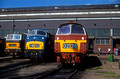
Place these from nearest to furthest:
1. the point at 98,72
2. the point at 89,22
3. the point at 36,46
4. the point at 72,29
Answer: the point at 98,72 → the point at 72,29 → the point at 36,46 → the point at 89,22

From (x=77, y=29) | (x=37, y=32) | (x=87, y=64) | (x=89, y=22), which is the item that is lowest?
(x=87, y=64)

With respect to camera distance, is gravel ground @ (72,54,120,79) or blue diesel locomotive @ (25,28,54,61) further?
blue diesel locomotive @ (25,28,54,61)

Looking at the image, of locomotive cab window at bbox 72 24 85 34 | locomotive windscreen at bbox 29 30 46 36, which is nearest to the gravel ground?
Result: locomotive cab window at bbox 72 24 85 34

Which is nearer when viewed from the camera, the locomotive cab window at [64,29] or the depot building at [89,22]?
the locomotive cab window at [64,29]

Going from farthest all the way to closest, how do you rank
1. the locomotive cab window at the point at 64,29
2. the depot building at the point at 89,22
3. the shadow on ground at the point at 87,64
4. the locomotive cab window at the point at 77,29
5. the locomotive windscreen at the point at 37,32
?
the depot building at the point at 89,22 < the locomotive windscreen at the point at 37,32 < the shadow on ground at the point at 87,64 < the locomotive cab window at the point at 64,29 < the locomotive cab window at the point at 77,29

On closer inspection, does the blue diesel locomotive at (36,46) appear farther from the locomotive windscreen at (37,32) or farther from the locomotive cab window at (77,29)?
the locomotive cab window at (77,29)

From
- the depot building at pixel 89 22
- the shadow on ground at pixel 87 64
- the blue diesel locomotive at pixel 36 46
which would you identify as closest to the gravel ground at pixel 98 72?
the shadow on ground at pixel 87 64

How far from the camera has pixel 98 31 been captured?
32438mm

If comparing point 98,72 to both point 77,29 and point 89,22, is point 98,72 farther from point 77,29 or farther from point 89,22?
point 89,22

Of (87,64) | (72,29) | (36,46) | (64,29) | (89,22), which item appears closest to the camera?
(72,29)

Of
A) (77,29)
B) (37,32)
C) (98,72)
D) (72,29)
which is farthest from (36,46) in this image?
(98,72)

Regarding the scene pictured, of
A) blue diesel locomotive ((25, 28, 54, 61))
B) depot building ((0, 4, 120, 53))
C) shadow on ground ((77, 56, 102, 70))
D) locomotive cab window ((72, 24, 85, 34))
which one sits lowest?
shadow on ground ((77, 56, 102, 70))

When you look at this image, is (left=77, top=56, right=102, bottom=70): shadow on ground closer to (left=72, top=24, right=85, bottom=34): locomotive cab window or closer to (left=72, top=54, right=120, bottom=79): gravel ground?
(left=72, top=54, right=120, bottom=79): gravel ground

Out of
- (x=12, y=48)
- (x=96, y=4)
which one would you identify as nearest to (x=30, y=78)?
(x=12, y=48)
